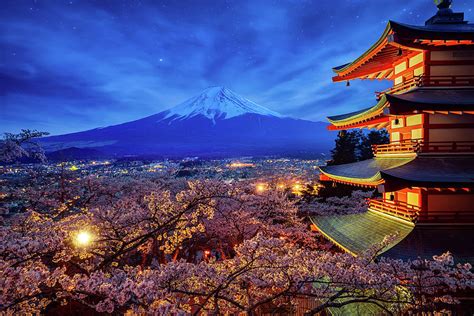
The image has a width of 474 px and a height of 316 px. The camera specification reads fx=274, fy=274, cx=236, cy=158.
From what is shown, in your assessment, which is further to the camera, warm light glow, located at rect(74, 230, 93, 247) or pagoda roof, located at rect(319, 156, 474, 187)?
pagoda roof, located at rect(319, 156, 474, 187)

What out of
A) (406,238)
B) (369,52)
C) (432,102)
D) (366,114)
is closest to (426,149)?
(432,102)

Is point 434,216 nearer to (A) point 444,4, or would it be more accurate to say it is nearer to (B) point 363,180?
(B) point 363,180

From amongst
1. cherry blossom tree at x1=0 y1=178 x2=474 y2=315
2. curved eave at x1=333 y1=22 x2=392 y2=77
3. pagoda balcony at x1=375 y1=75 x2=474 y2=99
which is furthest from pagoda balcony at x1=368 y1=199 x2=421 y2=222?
curved eave at x1=333 y1=22 x2=392 y2=77

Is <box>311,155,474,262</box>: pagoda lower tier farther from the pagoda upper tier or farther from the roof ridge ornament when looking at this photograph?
the roof ridge ornament

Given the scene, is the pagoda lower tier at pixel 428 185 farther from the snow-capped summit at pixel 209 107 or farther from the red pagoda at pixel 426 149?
the snow-capped summit at pixel 209 107

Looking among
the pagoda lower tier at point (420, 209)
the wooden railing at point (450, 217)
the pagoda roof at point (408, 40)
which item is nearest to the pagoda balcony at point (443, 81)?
the pagoda roof at point (408, 40)

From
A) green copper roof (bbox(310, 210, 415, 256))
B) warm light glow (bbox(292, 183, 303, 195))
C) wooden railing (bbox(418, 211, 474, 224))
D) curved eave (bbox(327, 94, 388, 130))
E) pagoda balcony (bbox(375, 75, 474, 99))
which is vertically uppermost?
pagoda balcony (bbox(375, 75, 474, 99))
